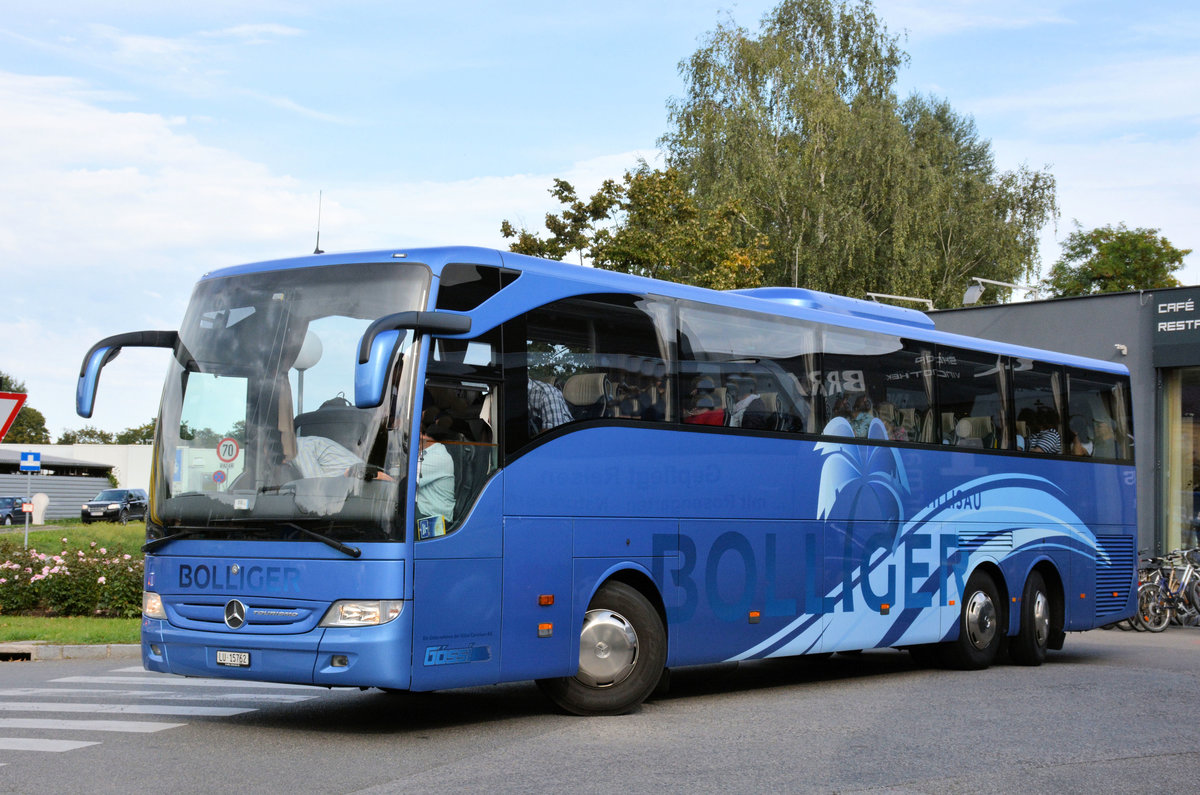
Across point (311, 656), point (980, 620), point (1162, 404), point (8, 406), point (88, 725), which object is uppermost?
point (1162, 404)

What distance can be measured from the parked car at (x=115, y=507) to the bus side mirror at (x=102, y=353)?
53.3 metres

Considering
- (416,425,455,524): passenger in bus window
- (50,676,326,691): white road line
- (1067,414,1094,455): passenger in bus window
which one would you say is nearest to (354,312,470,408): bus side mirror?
(416,425,455,524): passenger in bus window

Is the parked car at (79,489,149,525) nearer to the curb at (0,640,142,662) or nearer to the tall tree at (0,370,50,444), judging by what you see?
the curb at (0,640,142,662)

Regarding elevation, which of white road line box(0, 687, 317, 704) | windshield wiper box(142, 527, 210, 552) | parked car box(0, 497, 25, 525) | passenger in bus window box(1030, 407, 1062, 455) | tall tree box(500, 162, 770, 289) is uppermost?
tall tree box(500, 162, 770, 289)

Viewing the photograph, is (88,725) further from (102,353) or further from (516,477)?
(516,477)

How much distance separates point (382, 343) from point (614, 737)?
313cm

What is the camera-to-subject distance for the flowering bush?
1870cm

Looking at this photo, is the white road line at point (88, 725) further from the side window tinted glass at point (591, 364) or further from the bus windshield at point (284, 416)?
the side window tinted glass at point (591, 364)

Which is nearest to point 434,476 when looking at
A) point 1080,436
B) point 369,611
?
point 369,611

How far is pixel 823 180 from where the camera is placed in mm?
43344

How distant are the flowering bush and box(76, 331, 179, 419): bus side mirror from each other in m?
9.56

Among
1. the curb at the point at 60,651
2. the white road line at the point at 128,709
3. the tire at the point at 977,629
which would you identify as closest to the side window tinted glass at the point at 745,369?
the tire at the point at 977,629

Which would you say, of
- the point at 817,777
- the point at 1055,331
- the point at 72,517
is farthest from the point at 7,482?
the point at 817,777

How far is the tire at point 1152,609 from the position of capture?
21.3 m
